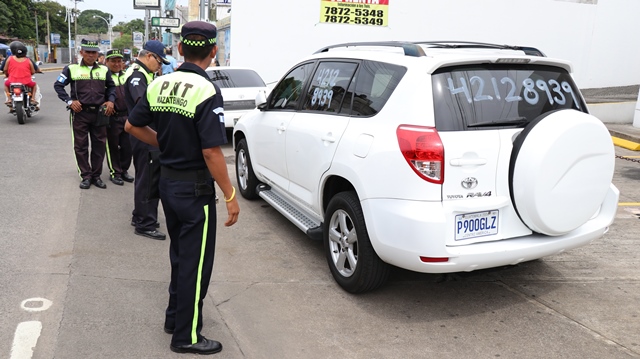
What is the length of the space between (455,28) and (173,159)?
16.5m

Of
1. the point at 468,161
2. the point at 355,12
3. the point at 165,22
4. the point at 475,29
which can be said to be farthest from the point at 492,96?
the point at 165,22

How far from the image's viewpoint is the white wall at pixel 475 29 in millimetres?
17141

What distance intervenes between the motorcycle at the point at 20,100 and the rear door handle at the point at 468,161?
38.6 ft

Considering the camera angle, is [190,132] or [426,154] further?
[426,154]

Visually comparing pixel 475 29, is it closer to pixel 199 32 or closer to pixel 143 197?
pixel 143 197

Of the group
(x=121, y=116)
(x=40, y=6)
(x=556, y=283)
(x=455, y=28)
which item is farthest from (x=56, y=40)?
(x=556, y=283)

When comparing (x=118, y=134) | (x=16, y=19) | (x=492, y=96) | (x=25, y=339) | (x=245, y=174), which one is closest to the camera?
(x=25, y=339)

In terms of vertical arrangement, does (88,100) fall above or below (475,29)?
below

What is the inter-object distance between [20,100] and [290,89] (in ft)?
30.9

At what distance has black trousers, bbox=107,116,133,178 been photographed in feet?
25.0

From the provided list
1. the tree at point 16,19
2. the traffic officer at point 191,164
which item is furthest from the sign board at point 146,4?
the tree at point 16,19

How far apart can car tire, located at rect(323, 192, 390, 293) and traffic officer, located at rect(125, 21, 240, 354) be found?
106cm

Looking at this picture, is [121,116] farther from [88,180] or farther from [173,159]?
[173,159]

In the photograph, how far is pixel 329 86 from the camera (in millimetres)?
4988
